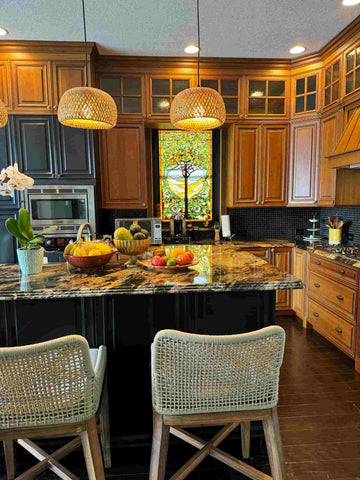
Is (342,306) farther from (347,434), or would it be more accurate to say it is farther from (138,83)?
(138,83)

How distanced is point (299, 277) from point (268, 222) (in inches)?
40.0

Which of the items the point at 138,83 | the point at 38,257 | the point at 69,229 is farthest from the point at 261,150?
the point at 38,257

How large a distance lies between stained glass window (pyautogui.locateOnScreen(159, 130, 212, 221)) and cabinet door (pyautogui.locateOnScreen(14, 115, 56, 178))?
1.47 metres

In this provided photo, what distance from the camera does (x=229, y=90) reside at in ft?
12.7

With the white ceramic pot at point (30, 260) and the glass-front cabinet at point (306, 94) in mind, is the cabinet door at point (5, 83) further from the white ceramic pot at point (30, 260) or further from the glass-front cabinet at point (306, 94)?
the glass-front cabinet at point (306, 94)

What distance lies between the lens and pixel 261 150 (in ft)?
13.0

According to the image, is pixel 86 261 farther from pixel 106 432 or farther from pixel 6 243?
pixel 6 243

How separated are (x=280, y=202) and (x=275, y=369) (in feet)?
10.3

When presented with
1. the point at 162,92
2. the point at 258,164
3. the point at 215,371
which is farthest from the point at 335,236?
the point at 215,371

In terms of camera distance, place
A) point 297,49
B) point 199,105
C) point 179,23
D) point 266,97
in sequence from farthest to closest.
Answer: point 266,97 → point 297,49 → point 179,23 → point 199,105

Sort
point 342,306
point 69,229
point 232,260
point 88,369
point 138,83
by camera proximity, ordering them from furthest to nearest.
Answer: point 138,83, point 69,229, point 342,306, point 232,260, point 88,369

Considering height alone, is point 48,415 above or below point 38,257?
below

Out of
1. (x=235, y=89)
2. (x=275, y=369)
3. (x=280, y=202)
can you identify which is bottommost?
(x=275, y=369)

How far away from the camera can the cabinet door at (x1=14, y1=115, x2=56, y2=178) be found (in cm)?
341
